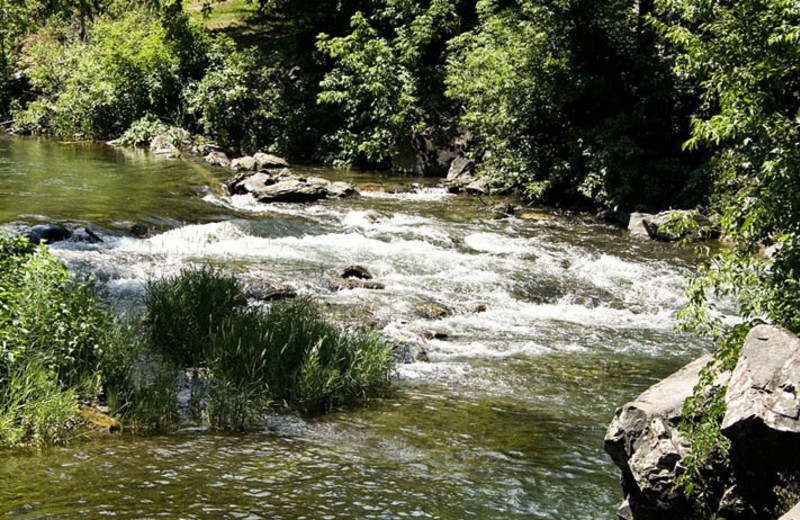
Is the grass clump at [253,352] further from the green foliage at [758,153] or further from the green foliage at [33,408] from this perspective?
the green foliage at [758,153]

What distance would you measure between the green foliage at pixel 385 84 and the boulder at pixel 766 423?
22612 millimetres

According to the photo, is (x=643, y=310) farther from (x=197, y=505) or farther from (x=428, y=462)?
(x=197, y=505)

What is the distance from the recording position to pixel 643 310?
41.3 ft

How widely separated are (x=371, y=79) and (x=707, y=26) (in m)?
21.7

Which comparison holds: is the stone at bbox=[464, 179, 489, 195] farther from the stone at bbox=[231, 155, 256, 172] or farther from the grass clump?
the grass clump

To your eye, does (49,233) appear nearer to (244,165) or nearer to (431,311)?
(431,311)

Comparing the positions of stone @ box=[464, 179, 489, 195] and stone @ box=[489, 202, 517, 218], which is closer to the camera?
stone @ box=[489, 202, 517, 218]

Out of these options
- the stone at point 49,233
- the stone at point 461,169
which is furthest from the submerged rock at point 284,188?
the stone at point 49,233

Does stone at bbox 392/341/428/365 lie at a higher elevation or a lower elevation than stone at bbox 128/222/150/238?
lower

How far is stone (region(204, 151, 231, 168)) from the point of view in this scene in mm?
26609

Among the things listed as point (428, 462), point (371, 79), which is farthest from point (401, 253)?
point (371, 79)

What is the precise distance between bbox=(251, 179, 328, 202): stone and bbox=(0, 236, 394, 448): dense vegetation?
12.1 metres

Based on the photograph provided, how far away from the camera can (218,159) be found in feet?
88.6

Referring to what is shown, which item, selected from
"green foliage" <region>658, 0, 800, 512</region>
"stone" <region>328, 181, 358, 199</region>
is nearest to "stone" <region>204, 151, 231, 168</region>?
"stone" <region>328, 181, 358, 199</region>
